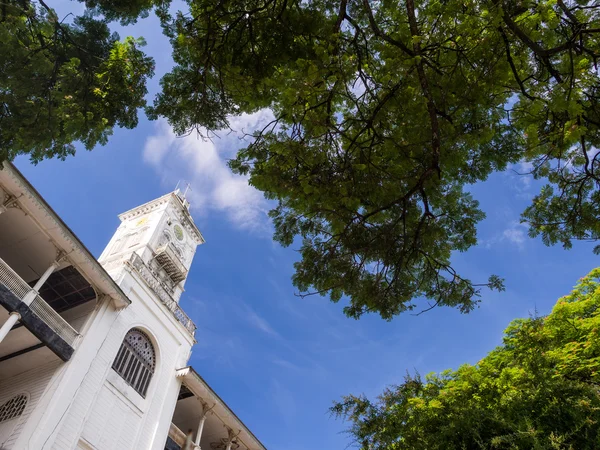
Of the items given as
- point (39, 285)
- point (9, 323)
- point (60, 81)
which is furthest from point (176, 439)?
point (60, 81)

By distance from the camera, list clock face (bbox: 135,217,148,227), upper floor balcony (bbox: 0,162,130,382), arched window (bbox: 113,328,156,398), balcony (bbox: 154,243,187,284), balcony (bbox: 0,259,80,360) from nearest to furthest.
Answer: balcony (bbox: 0,259,80,360)
upper floor balcony (bbox: 0,162,130,382)
arched window (bbox: 113,328,156,398)
balcony (bbox: 154,243,187,284)
clock face (bbox: 135,217,148,227)

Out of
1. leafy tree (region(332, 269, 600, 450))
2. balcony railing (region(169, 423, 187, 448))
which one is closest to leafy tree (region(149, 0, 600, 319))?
leafy tree (region(332, 269, 600, 450))

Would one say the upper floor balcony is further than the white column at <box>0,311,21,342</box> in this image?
Yes

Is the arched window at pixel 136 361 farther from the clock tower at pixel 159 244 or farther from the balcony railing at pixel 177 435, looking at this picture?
the balcony railing at pixel 177 435

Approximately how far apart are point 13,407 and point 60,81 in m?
11.3

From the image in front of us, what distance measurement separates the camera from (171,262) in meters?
22.6

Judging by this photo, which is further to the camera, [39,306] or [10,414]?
[39,306]

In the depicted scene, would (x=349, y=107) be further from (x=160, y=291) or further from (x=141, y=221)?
(x=141, y=221)

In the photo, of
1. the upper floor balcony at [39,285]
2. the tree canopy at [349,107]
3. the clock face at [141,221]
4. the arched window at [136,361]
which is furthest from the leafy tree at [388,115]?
the clock face at [141,221]

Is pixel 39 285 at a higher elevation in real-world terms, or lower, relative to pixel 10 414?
higher

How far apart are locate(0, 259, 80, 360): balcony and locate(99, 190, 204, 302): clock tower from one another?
395 centimetres

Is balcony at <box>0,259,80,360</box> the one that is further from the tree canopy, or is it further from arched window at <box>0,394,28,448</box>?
the tree canopy

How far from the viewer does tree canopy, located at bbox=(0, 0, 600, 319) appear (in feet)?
21.1

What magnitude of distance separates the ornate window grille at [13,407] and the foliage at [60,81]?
31.9ft
